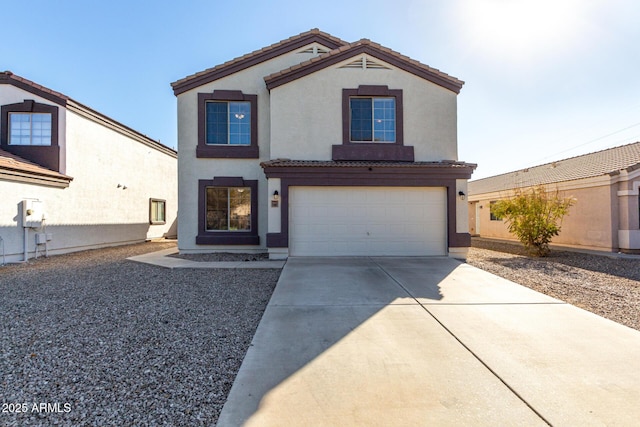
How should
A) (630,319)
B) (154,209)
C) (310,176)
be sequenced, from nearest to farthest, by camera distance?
(630,319) → (310,176) → (154,209)

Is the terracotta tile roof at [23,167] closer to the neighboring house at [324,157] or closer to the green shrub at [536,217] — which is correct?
the neighboring house at [324,157]

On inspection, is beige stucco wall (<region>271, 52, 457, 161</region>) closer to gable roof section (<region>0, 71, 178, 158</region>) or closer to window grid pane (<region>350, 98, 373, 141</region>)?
window grid pane (<region>350, 98, 373, 141</region>)

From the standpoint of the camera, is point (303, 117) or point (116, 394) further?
point (303, 117)

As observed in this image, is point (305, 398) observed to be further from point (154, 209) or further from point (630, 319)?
point (154, 209)

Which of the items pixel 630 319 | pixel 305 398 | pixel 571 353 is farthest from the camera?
pixel 630 319

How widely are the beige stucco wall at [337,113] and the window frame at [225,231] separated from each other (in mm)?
2064

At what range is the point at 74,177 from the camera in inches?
498

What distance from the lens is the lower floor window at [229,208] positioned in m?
12.0

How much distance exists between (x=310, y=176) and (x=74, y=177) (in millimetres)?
10525

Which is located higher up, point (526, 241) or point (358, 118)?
point (358, 118)

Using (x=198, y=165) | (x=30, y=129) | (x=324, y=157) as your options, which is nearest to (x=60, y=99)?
(x=30, y=129)

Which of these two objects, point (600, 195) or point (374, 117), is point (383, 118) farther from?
point (600, 195)

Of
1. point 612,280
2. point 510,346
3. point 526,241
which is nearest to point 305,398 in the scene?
point 510,346

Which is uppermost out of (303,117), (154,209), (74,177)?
(303,117)
